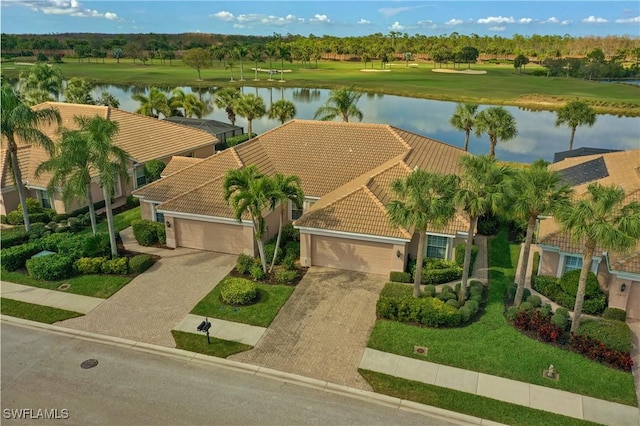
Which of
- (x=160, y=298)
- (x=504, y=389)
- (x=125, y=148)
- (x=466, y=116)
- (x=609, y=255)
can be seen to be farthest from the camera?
(x=466, y=116)

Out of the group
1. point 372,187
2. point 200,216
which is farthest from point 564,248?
point 200,216

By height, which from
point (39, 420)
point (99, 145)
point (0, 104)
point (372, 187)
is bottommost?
point (39, 420)

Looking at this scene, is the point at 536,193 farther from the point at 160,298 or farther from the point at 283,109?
the point at 283,109

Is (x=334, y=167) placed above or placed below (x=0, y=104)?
below

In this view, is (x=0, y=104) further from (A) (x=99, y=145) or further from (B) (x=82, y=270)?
(B) (x=82, y=270)

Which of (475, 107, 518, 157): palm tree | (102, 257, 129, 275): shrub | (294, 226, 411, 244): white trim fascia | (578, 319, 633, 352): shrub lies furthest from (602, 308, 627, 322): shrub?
(102, 257, 129, 275): shrub

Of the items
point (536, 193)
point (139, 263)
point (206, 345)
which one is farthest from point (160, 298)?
point (536, 193)
